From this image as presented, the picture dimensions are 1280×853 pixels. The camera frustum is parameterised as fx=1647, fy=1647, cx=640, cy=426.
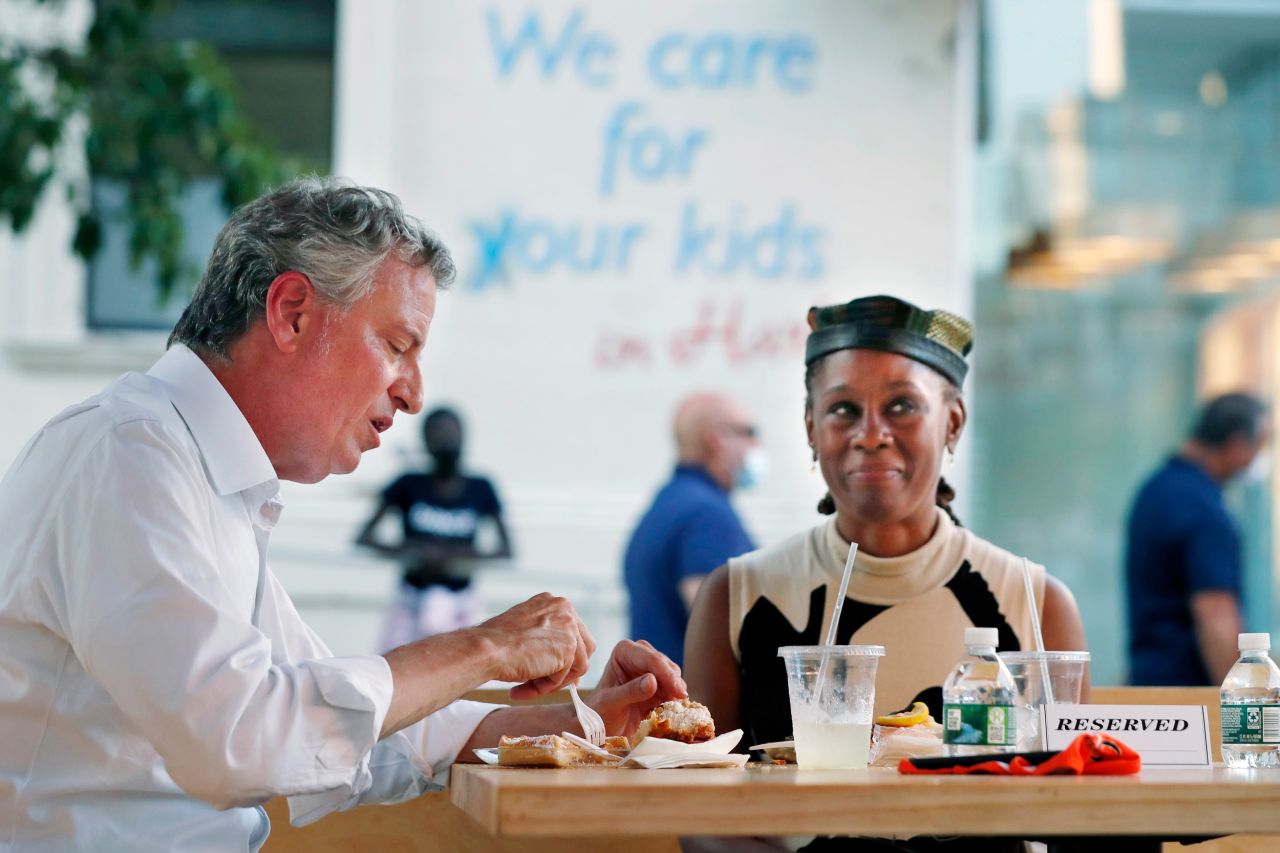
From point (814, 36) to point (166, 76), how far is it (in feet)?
13.2

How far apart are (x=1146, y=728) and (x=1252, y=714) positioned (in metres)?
0.17

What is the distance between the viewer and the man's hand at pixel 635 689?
2334 mm

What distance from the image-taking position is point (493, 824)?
1.62m

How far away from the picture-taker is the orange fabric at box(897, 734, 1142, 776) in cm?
179

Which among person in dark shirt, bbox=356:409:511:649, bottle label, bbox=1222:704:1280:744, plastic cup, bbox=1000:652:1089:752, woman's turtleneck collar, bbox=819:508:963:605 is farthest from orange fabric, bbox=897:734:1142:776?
person in dark shirt, bbox=356:409:511:649

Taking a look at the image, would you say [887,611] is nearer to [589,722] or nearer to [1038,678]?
[1038,678]

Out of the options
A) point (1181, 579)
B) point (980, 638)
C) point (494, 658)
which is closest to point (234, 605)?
point (494, 658)

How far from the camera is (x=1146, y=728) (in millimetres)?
2076

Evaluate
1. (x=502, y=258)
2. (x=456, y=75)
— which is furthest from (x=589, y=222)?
(x=456, y=75)

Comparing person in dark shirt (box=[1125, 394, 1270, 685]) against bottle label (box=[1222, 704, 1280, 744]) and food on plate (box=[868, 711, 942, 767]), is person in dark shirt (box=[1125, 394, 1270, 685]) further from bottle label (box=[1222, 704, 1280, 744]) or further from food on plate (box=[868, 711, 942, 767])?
food on plate (box=[868, 711, 942, 767])

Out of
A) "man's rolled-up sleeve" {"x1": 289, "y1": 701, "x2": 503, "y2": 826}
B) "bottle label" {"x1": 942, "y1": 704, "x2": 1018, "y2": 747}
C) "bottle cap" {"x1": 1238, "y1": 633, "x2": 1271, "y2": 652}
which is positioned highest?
"bottle cap" {"x1": 1238, "y1": 633, "x2": 1271, "y2": 652}

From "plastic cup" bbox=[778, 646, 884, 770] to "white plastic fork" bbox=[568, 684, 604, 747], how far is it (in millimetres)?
349

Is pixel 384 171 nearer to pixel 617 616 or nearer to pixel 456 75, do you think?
pixel 456 75

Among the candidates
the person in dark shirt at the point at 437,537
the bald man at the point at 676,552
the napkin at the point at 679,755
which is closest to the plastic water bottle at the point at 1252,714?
the napkin at the point at 679,755
